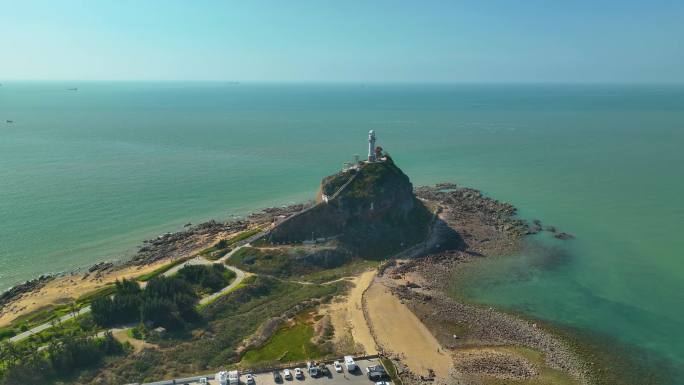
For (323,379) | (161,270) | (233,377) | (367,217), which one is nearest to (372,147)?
(367,217)

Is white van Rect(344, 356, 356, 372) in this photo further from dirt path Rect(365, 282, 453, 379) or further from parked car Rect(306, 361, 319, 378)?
dirt path Rect(365, 282, 453, 379)

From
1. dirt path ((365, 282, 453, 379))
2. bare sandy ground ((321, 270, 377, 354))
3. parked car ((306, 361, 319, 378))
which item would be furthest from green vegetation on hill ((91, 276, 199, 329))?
dirt path ((365, 282, 453, 379))

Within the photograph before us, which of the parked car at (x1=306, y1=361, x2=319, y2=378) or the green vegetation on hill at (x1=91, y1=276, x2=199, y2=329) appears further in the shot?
the green vegetation on hill at (x1=91, y1=276, x2=199, y2=329)

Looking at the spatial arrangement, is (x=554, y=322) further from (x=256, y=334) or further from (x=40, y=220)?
(x=40, y=220)

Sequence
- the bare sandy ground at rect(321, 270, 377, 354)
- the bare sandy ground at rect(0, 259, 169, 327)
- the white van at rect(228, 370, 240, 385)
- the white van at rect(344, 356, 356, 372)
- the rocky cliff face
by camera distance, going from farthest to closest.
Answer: the rocky cliff face, the bare sandy ground at rect(0, 259, 169, 327), the bare sandy ground at rect(321, 270, 377, 354), the white van at rect(344, 356, 356, 372), the white van at rect(228, 370, 240, 385)

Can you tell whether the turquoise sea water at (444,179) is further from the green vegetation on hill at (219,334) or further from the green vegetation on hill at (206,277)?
the green vegetation on hill at (219,334)

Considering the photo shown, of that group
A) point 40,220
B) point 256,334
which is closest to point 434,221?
point 256,334
